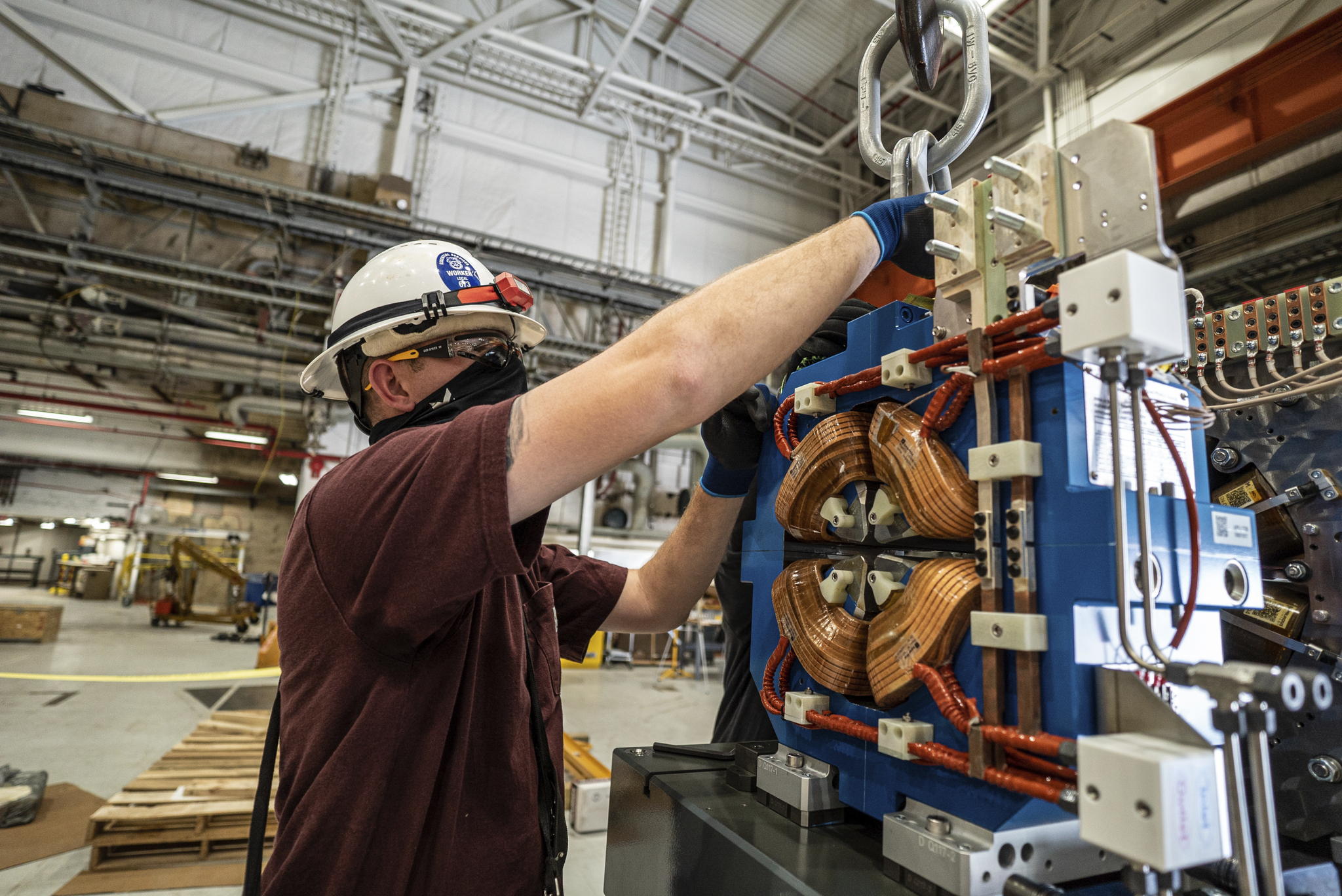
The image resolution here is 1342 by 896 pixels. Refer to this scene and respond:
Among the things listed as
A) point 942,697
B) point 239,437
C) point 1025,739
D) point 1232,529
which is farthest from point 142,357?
point 1232,529

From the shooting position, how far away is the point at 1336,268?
4.84 metres

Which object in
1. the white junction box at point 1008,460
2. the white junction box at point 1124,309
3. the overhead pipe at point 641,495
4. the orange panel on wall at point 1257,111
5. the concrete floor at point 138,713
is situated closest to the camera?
the white junction box at point 1124,309

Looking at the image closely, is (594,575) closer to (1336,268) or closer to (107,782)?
(107,782)

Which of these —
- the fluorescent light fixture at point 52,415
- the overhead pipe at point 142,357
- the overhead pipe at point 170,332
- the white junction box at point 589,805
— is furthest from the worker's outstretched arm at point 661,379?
the fluorescent light fixture at point 52,415

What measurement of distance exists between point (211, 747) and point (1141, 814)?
194 inches

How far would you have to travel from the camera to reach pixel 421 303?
1.37 m

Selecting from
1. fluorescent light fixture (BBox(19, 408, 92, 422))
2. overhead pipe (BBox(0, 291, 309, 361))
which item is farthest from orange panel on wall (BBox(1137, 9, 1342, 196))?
fluorescent light fixture (BBox(19, 408, 92, 422))

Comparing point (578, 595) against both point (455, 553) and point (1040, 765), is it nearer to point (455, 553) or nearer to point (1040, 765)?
point (455, 553)

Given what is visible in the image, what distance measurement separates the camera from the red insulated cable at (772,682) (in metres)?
1.18

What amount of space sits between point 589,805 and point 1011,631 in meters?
3.34

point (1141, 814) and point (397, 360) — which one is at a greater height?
point (397, 360)

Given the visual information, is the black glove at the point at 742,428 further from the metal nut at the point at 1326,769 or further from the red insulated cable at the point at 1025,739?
the metal nut at the point at 1326,769

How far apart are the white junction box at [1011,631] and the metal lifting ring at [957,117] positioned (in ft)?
2.42

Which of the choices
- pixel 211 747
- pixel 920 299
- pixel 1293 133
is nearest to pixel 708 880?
pixel 920 299
